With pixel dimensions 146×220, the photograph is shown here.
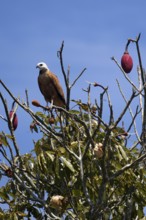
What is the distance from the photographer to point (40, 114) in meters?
4.95

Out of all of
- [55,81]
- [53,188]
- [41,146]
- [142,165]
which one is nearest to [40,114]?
[41,146]

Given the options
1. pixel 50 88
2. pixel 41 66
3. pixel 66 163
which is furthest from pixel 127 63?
pixel 41 66

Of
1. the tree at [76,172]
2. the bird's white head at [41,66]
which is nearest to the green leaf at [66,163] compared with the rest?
the tree at [76,172]

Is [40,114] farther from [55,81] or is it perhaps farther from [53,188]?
[55,81]

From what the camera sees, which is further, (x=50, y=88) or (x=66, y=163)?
(x=50, y=88)

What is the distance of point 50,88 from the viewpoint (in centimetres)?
884

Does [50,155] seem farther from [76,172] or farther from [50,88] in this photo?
[50,88]

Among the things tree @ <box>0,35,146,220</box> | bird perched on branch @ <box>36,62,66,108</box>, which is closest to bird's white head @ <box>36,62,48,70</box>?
bird perched on branch @ <box>36,62,66,108</box>

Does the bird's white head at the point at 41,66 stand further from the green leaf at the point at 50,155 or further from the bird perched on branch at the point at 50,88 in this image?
the green leaf at the point at 50,155

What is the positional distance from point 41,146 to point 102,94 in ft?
3.67

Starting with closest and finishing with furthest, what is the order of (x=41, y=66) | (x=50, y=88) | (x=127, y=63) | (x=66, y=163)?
(x=127, y=63)
(x=66, y=163)
(x=50, y=88)
(x=41, y=66)

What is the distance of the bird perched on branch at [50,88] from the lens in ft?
28.2

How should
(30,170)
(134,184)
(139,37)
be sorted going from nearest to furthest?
1. (139,37)
2. (134,184)
3. (30,170)

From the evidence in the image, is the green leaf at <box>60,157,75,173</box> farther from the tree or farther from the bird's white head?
the bird's white head
